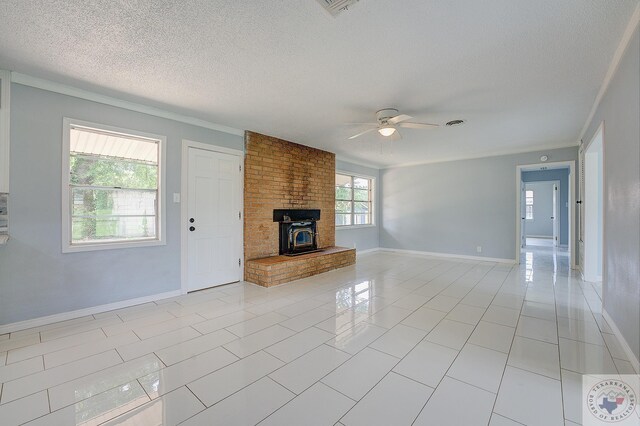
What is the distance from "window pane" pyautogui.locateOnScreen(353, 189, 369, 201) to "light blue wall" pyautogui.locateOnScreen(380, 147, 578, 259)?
1.82 feet

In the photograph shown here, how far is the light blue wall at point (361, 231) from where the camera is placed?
22.0ft

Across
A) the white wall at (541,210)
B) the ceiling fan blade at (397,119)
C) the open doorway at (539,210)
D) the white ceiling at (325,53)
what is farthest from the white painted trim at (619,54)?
the white wall at (541,210)

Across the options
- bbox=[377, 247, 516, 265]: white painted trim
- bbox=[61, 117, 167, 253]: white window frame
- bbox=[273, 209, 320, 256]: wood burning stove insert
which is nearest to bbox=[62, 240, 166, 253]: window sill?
bbox=[61, 117, 167, 253]: white window frame

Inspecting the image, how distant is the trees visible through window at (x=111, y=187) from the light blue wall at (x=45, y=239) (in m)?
0.14

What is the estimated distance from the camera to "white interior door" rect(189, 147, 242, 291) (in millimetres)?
3908

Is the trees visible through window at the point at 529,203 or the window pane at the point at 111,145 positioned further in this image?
the trees visible through window at the point at 529,203

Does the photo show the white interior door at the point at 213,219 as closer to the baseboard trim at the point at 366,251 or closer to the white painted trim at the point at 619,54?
the baseboard trim at the point at 366,251

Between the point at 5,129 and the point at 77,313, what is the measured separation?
1954mm

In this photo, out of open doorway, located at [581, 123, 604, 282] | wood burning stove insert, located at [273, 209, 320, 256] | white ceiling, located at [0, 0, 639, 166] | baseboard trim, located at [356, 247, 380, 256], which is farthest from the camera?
baseboard trim, located at [356, 247, 380, 256]

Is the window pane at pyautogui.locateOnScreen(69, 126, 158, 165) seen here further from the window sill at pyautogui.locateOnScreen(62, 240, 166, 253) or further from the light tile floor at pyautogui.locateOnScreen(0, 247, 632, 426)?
the light tile floor at pyautogui.locateOnScreen(0, 247, 632, 426)

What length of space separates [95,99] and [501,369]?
4671mm

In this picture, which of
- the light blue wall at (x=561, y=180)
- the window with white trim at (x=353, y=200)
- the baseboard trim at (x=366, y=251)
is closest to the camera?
the window with white trim at (x=353, y=200)

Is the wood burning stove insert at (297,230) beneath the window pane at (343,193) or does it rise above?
beneath

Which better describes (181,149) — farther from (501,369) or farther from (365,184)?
(365,184)
